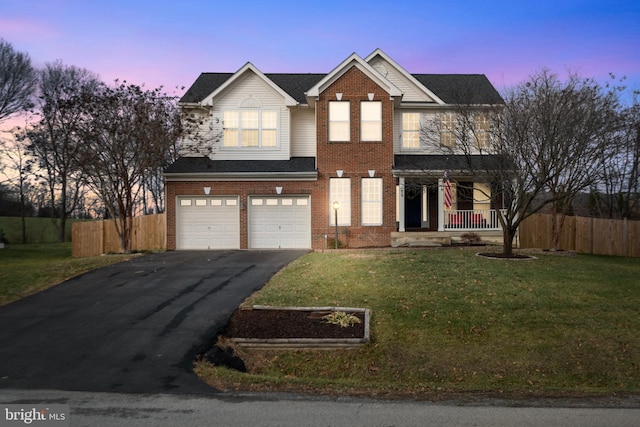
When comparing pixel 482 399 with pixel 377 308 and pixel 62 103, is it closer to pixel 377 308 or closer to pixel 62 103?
pixel 377 308

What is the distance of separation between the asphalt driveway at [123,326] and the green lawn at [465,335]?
73 cm

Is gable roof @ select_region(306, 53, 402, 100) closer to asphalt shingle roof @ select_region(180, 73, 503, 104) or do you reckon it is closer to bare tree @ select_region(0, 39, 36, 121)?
asphalt shingle roof @ select_region(180, 73, 503, 104)

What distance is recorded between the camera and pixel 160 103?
2033 cm

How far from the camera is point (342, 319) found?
9281 millimetres

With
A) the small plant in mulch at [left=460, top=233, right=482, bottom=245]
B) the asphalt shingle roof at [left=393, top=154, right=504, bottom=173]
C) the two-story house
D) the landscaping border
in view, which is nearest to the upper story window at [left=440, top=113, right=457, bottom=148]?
the two-story house

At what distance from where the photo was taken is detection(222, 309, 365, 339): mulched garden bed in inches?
343

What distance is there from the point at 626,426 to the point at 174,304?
8.50m

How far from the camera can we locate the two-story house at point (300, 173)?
20.8m

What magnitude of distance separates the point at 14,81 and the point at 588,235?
3538cm

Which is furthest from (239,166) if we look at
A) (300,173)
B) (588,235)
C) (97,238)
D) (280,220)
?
(588,235)

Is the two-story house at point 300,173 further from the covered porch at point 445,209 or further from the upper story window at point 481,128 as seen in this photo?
the upper story window at point 481,128

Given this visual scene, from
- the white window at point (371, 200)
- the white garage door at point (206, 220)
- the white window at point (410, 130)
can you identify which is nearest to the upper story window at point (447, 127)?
the white window at point (410, 130)

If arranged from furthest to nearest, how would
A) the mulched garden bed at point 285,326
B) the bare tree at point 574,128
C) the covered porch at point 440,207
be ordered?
the covered porch at point 440,207 → the bare tree at point 574,128 → the mulched garden bed at point 285,326

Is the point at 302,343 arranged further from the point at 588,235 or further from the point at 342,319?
the point at 588,235
